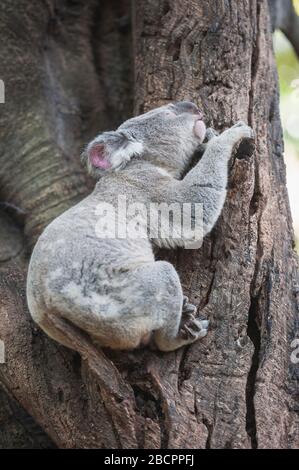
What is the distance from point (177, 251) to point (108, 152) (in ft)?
3.00

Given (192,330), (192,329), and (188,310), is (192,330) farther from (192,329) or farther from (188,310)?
(188,310)

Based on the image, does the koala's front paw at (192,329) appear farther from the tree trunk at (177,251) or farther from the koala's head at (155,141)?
the koala's head at (155,141)

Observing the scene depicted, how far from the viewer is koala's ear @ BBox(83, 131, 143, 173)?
4.84 metres

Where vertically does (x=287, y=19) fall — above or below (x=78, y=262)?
above

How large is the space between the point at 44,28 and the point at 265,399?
13.0ft

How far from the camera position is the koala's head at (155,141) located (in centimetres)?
483

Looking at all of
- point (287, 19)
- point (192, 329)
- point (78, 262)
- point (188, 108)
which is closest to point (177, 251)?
point (192, 329)

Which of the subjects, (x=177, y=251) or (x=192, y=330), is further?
(x=177, y=251)

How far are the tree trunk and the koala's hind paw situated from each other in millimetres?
73

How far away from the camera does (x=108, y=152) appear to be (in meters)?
4.86

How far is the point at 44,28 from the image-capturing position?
6223 millimetres

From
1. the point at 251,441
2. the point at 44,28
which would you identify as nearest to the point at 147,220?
the point at 251,441

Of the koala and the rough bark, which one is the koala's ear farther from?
the rough bark

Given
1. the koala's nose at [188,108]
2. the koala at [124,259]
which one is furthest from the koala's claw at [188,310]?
the koala's nose at [188,108]
